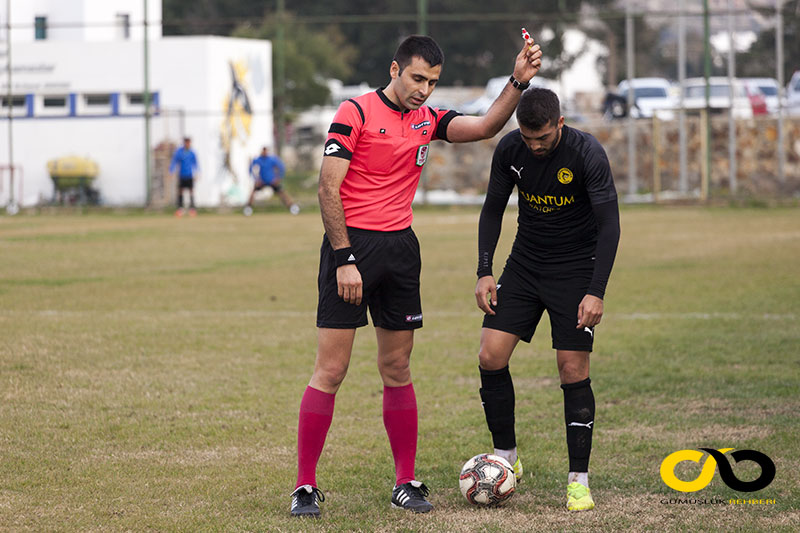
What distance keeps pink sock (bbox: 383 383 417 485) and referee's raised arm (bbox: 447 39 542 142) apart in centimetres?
123

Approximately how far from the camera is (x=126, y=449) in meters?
6.00

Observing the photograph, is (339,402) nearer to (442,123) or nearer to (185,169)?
(442,123)

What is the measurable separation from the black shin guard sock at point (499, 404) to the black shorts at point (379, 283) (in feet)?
1.69

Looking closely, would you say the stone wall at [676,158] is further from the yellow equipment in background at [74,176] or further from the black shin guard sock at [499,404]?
the black shin guard sock at [499,404]

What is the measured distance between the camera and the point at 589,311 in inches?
197

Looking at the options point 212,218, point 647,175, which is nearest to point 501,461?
point 212,218

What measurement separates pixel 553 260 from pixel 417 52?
1207 millimetres

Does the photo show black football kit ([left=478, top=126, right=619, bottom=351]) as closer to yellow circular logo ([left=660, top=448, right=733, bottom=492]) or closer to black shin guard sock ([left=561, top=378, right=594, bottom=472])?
black shin guard sock ([left=561, top=378, right=594, bottom=472])

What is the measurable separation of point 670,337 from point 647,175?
82.2 ft

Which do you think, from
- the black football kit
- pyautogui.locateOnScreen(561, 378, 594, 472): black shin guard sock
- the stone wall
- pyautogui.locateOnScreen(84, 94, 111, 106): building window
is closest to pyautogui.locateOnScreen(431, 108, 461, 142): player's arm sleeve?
the black football kit

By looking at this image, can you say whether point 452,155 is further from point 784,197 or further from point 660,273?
point 660,273

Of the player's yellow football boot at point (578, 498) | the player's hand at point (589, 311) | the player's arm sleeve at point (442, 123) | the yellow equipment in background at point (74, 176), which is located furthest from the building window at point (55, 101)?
the player's yellow football boot at point (578, 498)

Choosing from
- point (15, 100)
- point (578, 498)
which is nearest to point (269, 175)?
point (15, 100)
